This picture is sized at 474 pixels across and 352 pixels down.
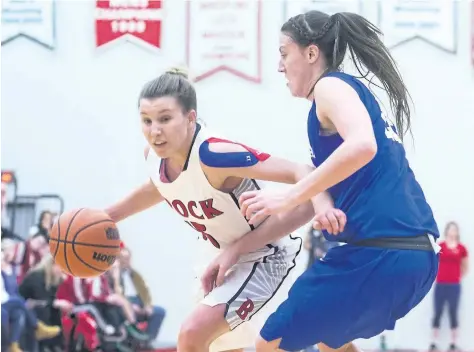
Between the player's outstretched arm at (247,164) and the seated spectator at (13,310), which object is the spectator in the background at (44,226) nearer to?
the seated spectator at (13,310)

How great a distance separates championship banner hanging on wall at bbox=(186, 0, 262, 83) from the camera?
11.8 metres

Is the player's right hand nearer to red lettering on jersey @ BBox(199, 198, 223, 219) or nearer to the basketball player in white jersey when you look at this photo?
the basketball player in white jersey

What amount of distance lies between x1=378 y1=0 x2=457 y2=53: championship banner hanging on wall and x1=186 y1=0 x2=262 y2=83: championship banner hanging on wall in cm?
166

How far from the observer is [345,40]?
334 cm

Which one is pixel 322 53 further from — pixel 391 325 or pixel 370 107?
pixel 391 325

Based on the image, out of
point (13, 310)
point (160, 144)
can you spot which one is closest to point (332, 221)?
point (160, 144)

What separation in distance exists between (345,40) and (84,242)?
1.45 metres

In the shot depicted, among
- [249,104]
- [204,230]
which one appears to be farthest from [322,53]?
[249,104]

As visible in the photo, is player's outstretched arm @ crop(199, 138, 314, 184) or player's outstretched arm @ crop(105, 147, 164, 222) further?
player's outstretched arm @ crop(105, 147, 164, 222)

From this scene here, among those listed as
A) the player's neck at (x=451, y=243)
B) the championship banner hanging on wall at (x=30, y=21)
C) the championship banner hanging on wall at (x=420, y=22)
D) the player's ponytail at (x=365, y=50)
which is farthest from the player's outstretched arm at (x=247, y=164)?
the championship banner hanging on wall at (x=30, y=21)

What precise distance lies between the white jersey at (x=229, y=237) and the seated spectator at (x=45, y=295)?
5.46 metres

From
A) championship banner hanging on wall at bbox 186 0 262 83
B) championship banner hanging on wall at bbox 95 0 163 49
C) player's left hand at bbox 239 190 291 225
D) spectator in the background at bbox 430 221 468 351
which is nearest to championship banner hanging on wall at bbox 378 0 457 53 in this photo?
championship banner hanging on wall at bbox 186 0 262 83

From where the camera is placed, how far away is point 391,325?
321 cm

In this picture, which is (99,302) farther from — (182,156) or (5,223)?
(182,156)
